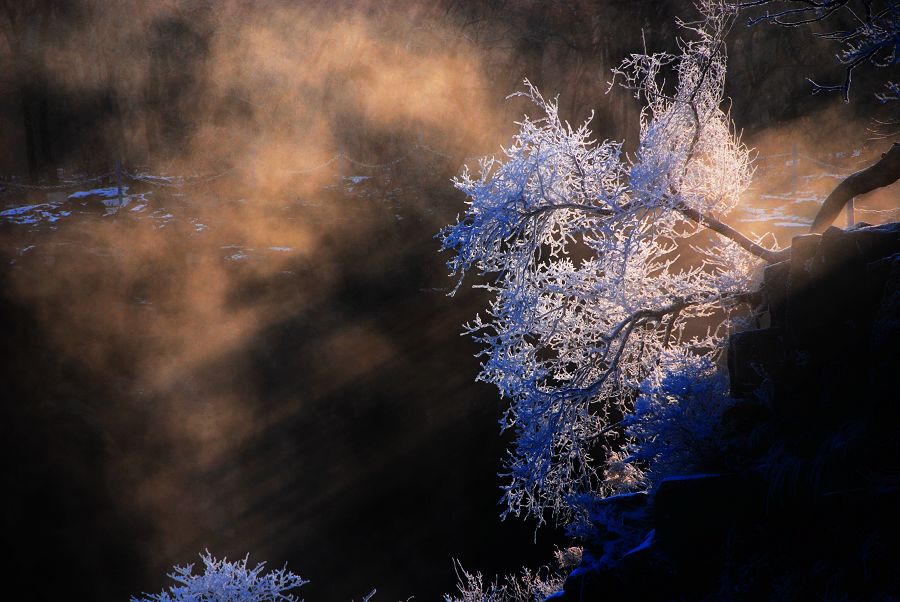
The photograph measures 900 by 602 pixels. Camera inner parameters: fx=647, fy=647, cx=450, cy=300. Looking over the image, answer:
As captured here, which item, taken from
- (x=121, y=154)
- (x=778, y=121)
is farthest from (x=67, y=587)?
(x=778, y=121)

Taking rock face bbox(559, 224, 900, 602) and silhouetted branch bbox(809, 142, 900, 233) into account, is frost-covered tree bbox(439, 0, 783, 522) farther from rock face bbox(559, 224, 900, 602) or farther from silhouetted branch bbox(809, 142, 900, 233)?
rock face bbox(559, 224, 900, 602)

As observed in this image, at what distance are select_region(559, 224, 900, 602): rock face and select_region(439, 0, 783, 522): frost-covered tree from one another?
1317 mm

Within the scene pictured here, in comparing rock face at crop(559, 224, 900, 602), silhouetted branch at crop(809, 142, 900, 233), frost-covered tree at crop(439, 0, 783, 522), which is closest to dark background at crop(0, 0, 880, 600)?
frost-covered tree at crop(439, 0, 783, 522)

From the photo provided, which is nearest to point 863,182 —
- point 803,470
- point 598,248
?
point 598,248

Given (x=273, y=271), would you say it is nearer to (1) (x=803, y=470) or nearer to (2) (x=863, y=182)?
(2) (x=863, y=182)

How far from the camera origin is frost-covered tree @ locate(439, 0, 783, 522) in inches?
276

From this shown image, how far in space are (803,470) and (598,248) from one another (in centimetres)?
354

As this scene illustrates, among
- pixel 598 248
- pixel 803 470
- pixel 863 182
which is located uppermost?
pixel 863 182

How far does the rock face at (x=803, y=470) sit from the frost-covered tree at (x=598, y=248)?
4.32ft

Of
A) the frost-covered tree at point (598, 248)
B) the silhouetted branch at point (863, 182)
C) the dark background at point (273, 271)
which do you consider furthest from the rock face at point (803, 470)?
the dark background at point (273, 271)

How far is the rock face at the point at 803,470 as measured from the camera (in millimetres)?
4121

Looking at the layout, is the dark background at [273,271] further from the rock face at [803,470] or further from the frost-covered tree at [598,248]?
the rock face at [803,470]

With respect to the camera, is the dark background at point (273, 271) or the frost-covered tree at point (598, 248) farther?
the dark background at point (273, 271)

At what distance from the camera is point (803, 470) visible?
455 cm
